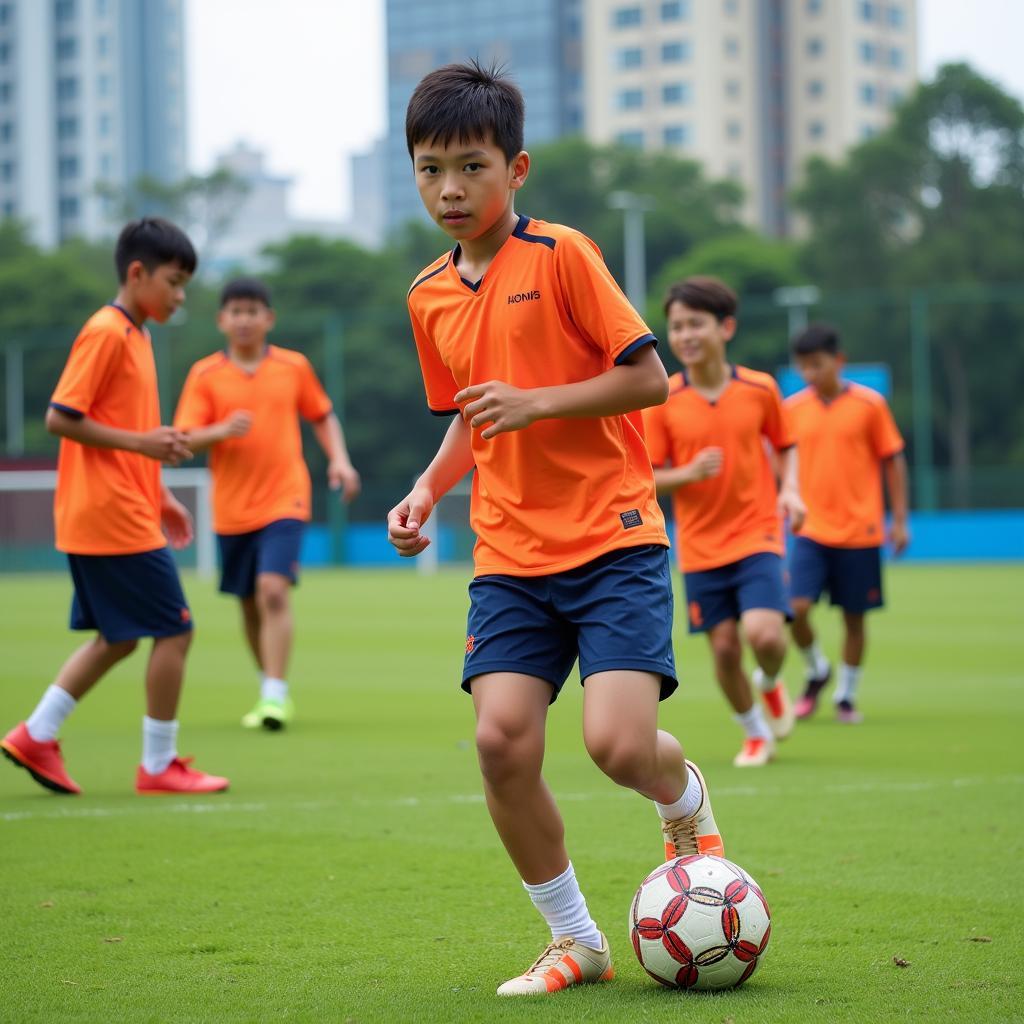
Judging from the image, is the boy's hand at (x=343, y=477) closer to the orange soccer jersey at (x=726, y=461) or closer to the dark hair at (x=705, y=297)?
the orange soccer jersey at (x=726, y=461)

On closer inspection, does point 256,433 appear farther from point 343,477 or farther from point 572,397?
point 572,397

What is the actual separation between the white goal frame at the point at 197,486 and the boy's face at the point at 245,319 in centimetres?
2245

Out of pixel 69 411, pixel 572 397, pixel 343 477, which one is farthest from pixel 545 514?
pixel 343 477

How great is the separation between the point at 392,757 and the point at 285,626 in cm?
131

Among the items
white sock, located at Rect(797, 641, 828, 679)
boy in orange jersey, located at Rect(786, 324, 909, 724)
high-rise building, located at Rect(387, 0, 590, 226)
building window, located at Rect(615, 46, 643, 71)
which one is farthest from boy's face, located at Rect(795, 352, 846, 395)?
high-rise building, located at Rect(387, 0, 590, 226)

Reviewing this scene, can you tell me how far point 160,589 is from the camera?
22.9 feet

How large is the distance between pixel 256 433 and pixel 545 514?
5.85 meters

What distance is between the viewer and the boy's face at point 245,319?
9.67m

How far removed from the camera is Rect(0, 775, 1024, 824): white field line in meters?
6.68

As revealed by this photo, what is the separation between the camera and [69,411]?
670cm

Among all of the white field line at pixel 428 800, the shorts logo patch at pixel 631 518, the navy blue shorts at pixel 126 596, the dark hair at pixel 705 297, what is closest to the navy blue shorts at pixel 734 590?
the white field line at pixel 428 800

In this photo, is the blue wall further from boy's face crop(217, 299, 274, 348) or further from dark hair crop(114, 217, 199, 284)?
dark hair crop(114, 217, 199, 284)

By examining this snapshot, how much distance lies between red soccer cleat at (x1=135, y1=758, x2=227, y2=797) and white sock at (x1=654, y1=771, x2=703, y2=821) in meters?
3.26

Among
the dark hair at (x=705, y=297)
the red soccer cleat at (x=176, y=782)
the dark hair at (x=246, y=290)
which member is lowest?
the red soccer cleat at (x=176, y=782)
